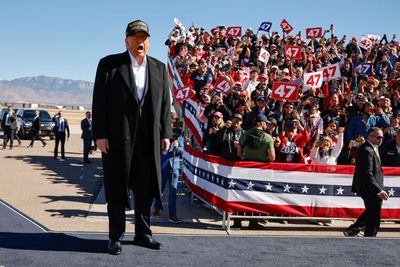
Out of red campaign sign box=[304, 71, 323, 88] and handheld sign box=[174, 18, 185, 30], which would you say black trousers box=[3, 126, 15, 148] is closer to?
handheld sign box=[174, 18, 185, 30]

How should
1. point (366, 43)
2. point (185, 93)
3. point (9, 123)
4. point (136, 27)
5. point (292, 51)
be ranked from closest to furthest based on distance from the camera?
point (136, 27)
point (185, 93)
point (292, 51)
point (366, 43)
point (9, 123)

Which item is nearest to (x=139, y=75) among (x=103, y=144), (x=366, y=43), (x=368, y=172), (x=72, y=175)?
(x=103, y=144)

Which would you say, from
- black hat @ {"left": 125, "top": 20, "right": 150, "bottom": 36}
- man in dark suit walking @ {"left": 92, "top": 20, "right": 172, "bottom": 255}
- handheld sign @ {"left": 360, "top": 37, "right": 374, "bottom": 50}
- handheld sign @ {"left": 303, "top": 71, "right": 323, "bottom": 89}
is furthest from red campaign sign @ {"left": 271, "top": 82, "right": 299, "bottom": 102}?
handheld sign @ {"left": 360, "top": 37, "right": 374, "bottom": 50}

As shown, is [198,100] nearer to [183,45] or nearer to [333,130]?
[333,130]

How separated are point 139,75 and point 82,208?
21.2ft

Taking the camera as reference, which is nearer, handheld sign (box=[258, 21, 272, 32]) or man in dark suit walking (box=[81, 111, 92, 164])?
man in dark suit walking (box=[81, 111, 92, 164])

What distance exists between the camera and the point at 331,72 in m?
13.3

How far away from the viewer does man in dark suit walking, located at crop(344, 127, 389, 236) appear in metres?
7.47

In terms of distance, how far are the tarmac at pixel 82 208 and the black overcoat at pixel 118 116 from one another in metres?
1.44

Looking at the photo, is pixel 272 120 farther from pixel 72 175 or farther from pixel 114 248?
pixel 72 175

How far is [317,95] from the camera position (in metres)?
12.6

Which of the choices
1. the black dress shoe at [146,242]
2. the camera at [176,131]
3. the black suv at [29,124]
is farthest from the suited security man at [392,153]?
the black suv at [29,124]

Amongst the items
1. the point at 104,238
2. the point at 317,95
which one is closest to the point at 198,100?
the point at 317,95

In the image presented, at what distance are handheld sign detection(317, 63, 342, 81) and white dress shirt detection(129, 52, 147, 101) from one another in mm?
9278
